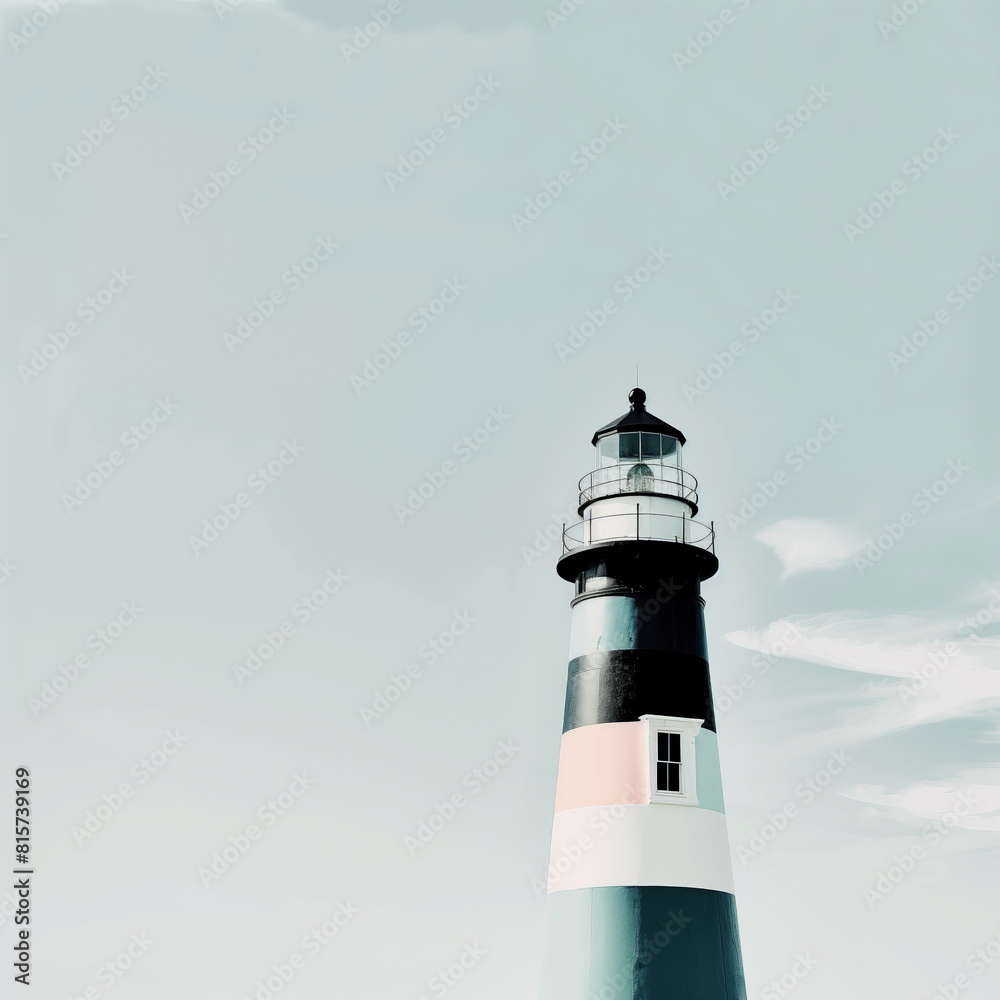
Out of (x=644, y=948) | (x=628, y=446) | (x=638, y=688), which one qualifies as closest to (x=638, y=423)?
(x=628, y=446)

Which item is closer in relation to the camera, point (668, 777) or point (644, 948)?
A: point (644, 948)

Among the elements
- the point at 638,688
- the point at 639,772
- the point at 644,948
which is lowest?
the point at 644,948

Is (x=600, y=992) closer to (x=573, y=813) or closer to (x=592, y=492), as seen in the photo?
(x=573, y=813)

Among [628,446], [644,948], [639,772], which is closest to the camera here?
[644,948]

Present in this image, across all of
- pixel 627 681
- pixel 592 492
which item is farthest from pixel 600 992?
pixel 592 492

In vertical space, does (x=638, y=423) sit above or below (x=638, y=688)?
above

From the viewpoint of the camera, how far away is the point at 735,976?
22516 millimetres

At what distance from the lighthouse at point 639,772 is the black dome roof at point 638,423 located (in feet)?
2.42

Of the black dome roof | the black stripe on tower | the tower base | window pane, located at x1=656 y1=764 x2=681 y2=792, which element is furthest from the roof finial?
the tower base

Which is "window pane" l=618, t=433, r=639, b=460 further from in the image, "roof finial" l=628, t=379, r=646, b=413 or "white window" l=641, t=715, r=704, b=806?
"white window" l=641, t=715, r=704, b=806

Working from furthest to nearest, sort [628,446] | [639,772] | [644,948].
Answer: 1. [628,446]
2. [639,772]
3. [644,948]

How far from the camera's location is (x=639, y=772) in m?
22.9

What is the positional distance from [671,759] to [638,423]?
638 centimetres

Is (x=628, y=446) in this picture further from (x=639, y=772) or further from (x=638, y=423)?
(x=639, y=772)
